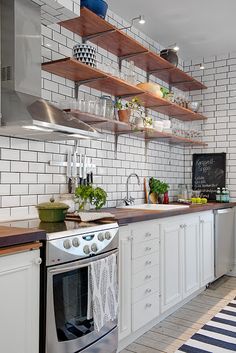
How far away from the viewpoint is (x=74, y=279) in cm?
209

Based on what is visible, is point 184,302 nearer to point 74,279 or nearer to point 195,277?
point 195,277

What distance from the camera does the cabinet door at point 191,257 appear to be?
136 inches

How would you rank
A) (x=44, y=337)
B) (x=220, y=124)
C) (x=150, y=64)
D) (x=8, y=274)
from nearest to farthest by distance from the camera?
(x=8, y=274), (x=44, y=337), (x=150, y=64), (x=220, y=124)

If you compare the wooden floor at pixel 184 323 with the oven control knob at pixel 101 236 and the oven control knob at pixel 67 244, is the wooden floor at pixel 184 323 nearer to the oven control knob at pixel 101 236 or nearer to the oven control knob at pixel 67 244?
the oven control knob at pixel 101 236

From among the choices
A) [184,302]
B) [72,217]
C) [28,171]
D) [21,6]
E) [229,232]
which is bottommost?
[184,302]

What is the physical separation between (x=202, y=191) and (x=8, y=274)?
368cm

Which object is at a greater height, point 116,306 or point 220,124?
point 220,124

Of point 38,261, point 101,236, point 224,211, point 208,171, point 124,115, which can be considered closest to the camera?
point 38,261

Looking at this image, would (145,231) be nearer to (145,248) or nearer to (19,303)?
(145,248)

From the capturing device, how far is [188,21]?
3812mm

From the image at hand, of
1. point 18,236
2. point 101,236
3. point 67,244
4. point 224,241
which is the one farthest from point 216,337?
point 18,236

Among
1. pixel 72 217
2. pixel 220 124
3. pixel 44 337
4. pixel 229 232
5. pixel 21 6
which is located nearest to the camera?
pixel 44 337

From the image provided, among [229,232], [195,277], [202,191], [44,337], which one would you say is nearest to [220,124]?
[202,191]

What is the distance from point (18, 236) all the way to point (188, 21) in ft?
10.1
